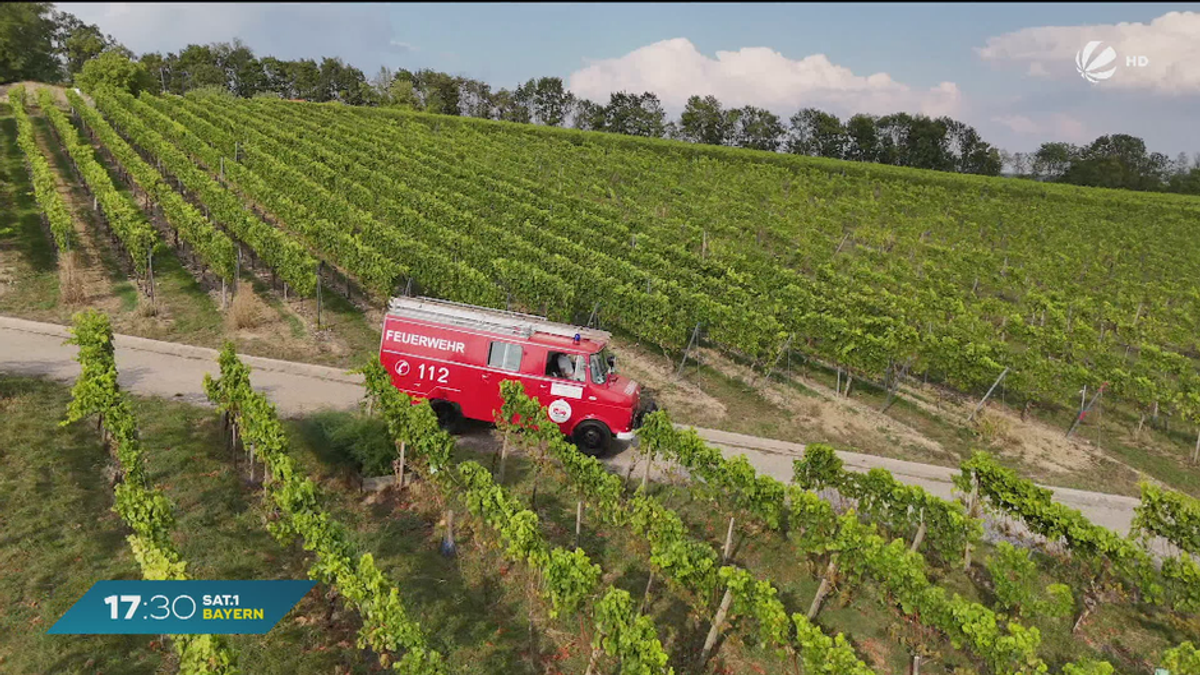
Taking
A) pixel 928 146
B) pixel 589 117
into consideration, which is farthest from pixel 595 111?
pixel 928 146

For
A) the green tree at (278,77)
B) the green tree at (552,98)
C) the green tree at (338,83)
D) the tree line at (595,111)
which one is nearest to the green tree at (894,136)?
the tree line at (595,111)

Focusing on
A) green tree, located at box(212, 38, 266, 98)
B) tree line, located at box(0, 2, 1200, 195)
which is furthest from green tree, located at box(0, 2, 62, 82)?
green tree, located at box(212, 38, 266, 98)

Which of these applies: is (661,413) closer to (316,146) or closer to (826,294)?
(826,294)

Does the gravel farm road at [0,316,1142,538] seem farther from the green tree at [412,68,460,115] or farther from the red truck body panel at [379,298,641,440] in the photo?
the green tree at [412,68,460,115]

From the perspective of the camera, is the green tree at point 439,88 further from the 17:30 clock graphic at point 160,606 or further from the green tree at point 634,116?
the 17:30 clock graphic at point 160,606

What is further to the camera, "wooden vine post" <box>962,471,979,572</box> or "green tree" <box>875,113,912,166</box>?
"green tree" <box>875,113,912,166</box>
